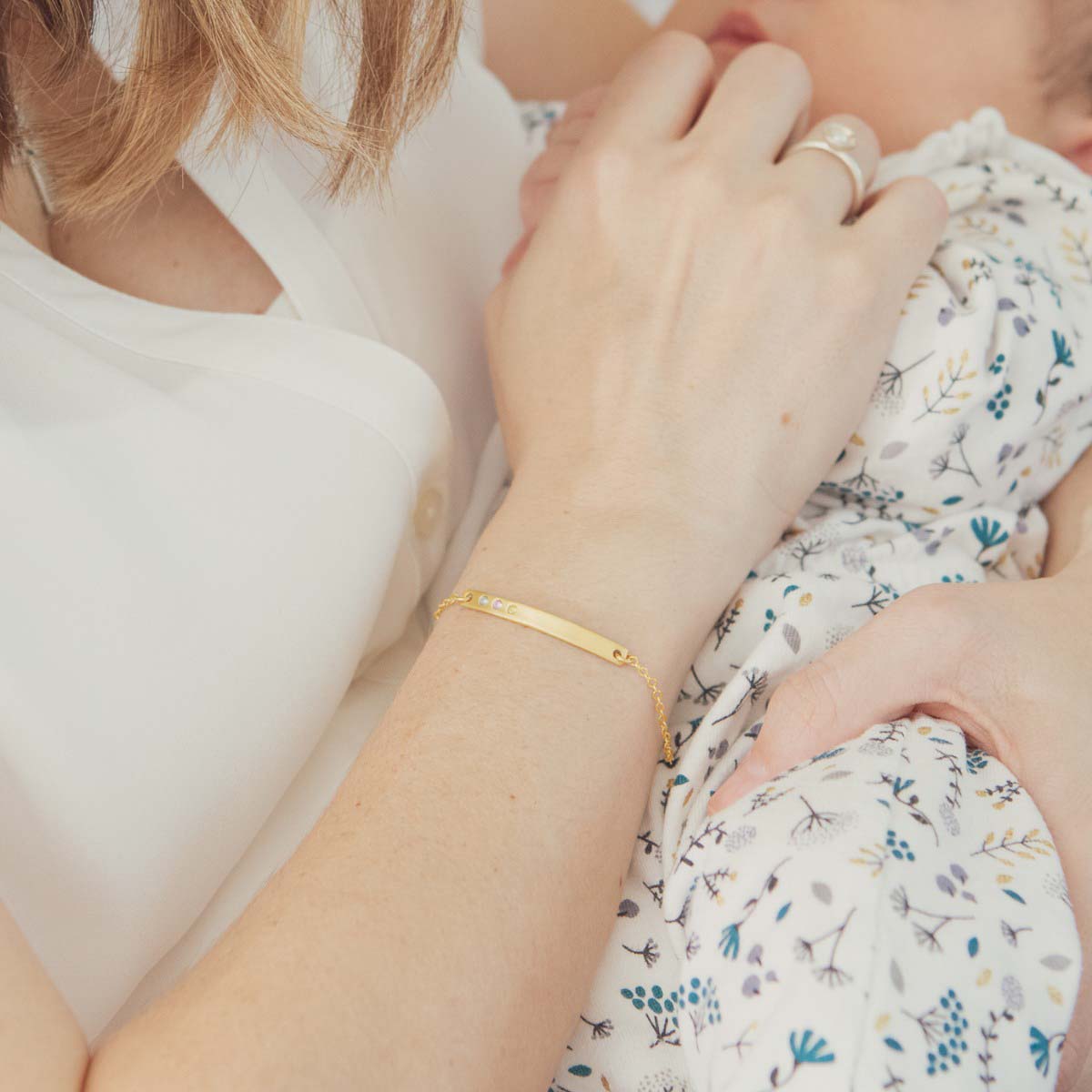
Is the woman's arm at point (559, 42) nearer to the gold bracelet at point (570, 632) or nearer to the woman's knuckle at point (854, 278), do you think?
the woman's knuckle at point (854, 278)

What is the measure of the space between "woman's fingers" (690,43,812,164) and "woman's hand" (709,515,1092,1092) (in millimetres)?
472

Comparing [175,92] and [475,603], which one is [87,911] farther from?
[175,92]

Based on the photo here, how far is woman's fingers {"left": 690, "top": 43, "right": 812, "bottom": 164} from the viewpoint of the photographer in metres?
0.92

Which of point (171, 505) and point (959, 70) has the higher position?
point (959, 70)

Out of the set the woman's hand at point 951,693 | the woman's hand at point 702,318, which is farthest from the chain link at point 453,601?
the woman's hand at point 951,693

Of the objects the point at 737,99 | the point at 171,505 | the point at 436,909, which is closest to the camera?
the point at 436,909

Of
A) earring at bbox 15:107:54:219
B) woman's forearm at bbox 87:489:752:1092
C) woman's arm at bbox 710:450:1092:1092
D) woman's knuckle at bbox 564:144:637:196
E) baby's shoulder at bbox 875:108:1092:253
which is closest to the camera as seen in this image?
woman's forearm at bbox 87:489:752:1092

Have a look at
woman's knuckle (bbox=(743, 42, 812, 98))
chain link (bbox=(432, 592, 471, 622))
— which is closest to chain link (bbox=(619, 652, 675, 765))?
chain link (bbox=(432, 592, 471, 622))

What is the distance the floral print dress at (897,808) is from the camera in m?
0.53

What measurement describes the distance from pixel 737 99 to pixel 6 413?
69 cm

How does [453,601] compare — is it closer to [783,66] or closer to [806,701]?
[806,701]

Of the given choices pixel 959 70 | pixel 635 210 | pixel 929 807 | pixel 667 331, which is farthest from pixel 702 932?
pixel 959 70

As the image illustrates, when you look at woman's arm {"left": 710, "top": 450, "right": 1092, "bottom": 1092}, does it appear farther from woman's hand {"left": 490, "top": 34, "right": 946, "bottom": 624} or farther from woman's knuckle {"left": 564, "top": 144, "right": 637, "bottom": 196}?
woman's knuckle {"left": 564, "top": 144, "right": 637, "bottom": 196}

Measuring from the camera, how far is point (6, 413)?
2.09 ft
